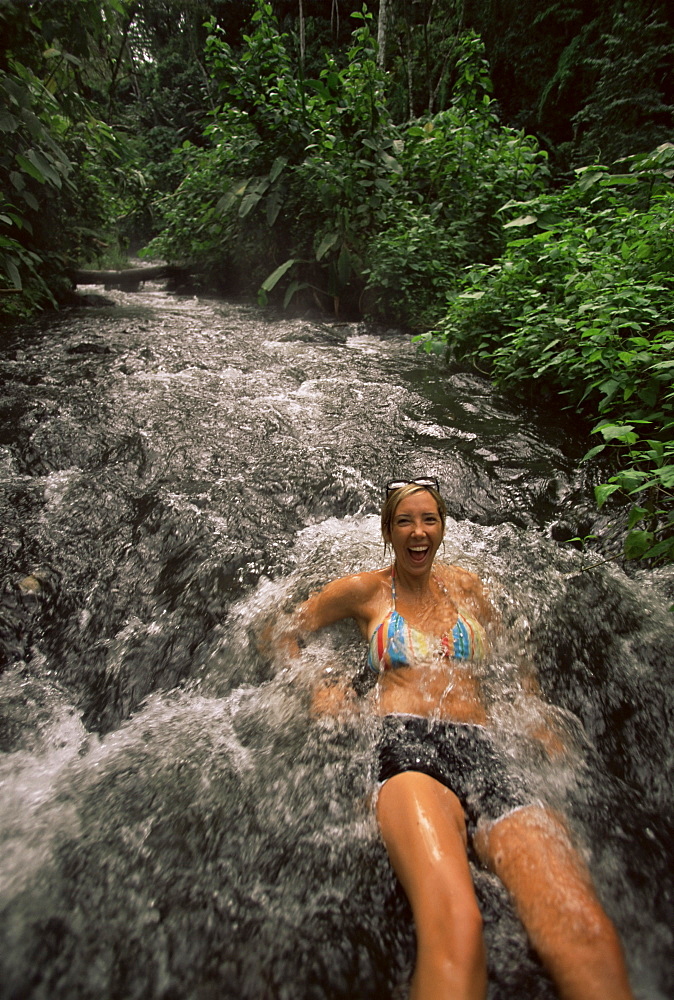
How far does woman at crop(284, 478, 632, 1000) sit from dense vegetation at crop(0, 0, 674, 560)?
89 centimetres

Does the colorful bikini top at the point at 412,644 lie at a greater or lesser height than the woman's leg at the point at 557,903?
greater

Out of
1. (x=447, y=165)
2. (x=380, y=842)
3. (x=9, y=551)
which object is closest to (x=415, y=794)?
(x=380, y=842)

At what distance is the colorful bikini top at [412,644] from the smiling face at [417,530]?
0.78 feet

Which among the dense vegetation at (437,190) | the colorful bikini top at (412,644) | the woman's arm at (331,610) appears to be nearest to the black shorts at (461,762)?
the colorful bikini top at (412,644)

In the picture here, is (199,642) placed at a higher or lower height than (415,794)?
lower

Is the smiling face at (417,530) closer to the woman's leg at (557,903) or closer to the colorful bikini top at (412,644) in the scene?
the colorful bikini top at (412,644)

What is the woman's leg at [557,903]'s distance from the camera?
50.2 inches

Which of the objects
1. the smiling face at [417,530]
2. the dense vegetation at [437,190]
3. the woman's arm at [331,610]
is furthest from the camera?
the dense vegetation at [437,190]

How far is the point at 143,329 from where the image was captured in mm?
6879

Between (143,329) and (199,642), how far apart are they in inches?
221

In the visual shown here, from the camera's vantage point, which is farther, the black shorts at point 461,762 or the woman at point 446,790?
the black shorts at point 461,762

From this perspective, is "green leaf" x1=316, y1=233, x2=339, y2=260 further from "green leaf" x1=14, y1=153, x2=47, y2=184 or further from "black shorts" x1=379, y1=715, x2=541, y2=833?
"black shorts" x1=379, y1=715, x2=541, y2=833

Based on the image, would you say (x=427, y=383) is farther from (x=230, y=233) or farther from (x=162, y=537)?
(x=230, y=233)

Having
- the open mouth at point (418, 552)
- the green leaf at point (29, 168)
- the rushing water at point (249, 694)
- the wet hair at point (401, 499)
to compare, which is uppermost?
the green leaf at point (29, 168)
